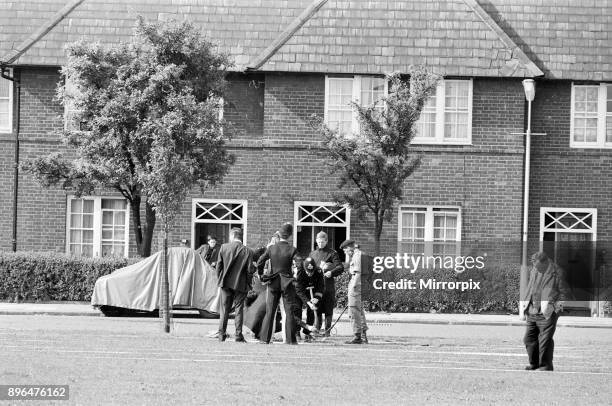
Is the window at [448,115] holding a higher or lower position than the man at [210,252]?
higher

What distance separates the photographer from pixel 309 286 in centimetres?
1927

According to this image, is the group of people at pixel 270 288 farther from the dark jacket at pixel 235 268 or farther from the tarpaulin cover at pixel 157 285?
the tarpaulin cover at pixel 157 285

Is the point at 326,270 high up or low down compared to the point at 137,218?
down

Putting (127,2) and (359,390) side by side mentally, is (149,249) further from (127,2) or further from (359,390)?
(359,390)

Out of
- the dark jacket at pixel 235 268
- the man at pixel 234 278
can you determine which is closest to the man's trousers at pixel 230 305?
the man at pixel 234 278

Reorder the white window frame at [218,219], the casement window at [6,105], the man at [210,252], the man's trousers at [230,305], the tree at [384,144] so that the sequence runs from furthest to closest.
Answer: the casement window at [6,105]
the white window frame at [218,219]
the tree at [384,144]
the man at [210,252]
the man's trousers at [230,305]

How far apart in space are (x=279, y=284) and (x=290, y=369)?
432cm

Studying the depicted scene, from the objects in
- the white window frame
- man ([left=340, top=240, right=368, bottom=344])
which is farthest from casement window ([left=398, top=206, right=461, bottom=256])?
Result: man ([left=340, top=240, right=368, bottom=344])

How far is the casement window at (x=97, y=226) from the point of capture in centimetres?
3016

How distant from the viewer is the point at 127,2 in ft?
102

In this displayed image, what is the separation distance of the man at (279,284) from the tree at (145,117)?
212 cm

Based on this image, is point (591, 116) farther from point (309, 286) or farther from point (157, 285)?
point (309, 286)

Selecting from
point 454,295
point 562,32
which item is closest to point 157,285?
point 454,295

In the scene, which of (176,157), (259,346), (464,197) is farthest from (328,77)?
(259,346)
